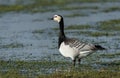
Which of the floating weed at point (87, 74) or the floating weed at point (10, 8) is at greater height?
the floating weed at point (87, 74)

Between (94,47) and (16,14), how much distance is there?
19459 mm

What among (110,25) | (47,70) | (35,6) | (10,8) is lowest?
(35,6)

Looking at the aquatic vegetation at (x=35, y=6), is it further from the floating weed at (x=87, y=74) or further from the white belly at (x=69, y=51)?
the floating weed at (x=87, y=74)

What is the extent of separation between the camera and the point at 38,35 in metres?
23.3

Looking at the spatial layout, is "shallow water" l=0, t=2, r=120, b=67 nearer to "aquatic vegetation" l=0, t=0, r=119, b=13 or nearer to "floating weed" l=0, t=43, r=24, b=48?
"floating weed" l=0, t=43, r=24, b=48

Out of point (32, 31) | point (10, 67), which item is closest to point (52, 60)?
point (10, 67)

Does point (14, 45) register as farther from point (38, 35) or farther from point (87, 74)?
point (87, 74)

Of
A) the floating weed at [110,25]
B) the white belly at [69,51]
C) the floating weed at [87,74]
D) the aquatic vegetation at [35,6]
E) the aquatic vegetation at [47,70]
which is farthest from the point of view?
the aquatic vegetation at [35,6]

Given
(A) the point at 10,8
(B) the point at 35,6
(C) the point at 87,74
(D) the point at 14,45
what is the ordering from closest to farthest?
(C) the point at 87,74
(D) the point at 14,45
(A) the point at 10,8
(B) the point at 35,6

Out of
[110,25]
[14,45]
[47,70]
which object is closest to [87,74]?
[47,70]

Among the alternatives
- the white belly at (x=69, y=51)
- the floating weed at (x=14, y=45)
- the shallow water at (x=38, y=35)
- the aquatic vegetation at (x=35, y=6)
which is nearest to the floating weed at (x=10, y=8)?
the aquatic vegetation at (x=35, y=6)

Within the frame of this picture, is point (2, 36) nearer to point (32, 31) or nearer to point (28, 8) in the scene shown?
point (32, 31)

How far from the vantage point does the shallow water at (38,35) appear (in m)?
17.9

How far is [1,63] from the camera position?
15672mm
